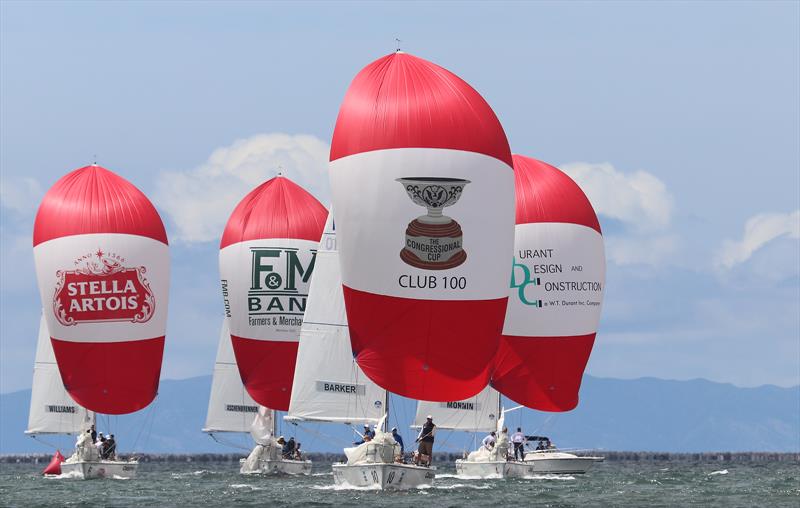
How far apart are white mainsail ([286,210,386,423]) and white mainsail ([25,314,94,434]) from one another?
19.3m

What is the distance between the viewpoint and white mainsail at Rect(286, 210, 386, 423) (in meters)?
53.5

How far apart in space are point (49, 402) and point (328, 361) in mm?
23070

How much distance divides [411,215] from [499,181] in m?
3.00

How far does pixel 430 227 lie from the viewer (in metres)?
43.6

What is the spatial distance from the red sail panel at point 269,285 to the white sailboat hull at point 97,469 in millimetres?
6864

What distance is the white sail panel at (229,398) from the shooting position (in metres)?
73.8

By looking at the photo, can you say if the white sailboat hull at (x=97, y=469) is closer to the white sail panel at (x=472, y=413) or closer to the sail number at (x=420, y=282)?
the white sail panel at (x=472, y=413)

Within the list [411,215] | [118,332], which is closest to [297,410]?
[118,332]

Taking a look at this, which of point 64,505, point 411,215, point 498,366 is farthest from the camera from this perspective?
point 498,366

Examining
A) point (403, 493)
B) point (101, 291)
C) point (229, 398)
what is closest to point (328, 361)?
point (403, 493)

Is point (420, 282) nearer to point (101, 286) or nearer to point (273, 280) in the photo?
point (101, 286)

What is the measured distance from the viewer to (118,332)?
6069 centimetres

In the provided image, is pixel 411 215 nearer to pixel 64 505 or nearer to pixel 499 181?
pixel 499 181

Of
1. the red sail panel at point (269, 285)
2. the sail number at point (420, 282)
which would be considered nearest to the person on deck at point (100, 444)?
the red sail panel at point (269, 285)
